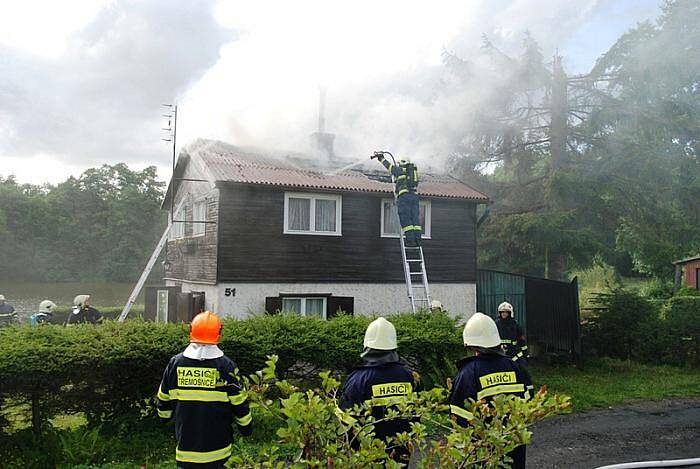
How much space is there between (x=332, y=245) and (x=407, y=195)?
2.31 m

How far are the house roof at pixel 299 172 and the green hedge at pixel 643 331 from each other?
4.44 meters

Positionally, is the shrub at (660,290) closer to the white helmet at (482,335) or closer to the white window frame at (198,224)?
the white window frame at (198,224)

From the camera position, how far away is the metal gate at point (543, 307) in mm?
14492

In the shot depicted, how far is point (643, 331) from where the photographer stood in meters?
15.2

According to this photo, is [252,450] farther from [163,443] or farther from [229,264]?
[229,264]

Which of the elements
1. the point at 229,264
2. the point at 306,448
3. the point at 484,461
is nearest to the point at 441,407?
the point at 484,461

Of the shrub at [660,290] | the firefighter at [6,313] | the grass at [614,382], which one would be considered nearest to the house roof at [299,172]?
the grass at [614,382]

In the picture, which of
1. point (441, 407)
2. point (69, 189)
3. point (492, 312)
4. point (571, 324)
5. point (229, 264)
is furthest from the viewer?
point (69, 189)

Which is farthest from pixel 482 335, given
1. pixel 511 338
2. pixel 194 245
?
pixel 194 245

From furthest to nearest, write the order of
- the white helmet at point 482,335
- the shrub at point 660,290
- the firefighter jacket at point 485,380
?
the shrub at point 660,290, the white helmet at point 482,335, the firefighter jacket at point 485,380

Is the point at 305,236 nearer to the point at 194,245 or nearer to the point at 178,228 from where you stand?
the point at 194,245

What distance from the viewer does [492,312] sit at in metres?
16.6

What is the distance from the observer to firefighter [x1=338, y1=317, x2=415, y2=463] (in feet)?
13.9

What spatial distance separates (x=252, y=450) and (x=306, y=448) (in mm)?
4556
